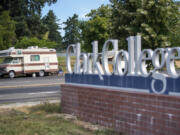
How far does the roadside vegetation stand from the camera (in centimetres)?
822

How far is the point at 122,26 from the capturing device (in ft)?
41.0

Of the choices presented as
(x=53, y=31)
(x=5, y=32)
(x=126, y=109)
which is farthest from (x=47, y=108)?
(x=53, y=31)

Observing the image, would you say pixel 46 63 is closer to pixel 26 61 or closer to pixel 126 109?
pixel 26 61

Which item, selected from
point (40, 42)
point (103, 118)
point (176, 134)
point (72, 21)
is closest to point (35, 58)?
point (40, 42)

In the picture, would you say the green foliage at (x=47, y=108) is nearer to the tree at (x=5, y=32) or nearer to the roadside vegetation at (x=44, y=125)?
the roadside vegetation at (x=44, y=125)

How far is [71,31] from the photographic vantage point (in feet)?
315

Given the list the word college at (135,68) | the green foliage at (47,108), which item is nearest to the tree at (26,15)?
the green foliage at (47,108)

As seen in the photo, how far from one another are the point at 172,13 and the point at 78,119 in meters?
5.34

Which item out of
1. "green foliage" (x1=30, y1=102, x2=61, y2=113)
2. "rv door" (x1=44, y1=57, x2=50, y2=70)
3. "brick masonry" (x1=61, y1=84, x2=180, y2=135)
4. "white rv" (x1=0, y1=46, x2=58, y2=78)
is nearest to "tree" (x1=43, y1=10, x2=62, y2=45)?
"rv door" (x1=44, y1=57, x2=50, y2=70)

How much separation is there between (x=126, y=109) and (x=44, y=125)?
7.78 feet

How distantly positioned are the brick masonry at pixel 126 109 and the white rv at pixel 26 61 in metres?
23.2

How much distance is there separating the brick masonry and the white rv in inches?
915

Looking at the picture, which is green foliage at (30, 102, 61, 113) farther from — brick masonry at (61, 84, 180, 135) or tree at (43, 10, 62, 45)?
tree at (43, 10, 62, 45)

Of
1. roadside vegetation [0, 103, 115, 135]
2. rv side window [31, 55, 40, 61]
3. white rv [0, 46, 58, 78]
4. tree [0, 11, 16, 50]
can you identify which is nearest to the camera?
roadside vegetation [0, 103, 115, 135]
